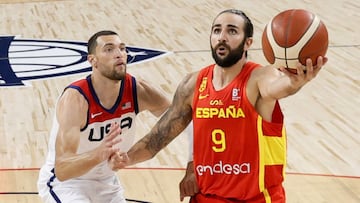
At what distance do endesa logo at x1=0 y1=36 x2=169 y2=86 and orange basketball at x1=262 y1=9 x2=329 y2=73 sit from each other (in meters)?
6.96

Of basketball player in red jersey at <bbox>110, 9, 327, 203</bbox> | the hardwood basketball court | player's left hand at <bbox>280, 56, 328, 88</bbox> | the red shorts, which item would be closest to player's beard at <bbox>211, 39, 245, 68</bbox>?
basketball player in red jersey at <bbox>110, 9, 327, 203</bbox>

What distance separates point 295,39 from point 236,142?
0.78 m

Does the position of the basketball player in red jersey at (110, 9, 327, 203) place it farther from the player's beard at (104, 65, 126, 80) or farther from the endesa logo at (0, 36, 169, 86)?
the endesa logo at (0, 36, 169, 86)

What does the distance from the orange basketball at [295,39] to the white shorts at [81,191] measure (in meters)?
1.94

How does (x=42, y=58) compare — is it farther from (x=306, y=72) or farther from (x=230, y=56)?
(x=306, y=72)

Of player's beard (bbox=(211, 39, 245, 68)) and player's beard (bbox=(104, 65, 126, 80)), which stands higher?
player's beard (bbox=(211, 39, 245, 68))

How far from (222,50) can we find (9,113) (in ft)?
18.0

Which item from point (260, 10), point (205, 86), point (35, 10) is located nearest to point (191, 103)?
point (205, 86)

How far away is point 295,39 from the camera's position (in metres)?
4.64

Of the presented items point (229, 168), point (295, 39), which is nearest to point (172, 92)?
point (229, 168)

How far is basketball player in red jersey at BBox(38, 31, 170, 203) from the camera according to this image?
228 inches

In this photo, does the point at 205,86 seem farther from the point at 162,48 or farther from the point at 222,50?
the point at 162,48

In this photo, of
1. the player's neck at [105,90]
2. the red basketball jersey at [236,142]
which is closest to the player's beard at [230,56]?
the red basketball jersey at [236,142]

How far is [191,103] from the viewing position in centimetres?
526
